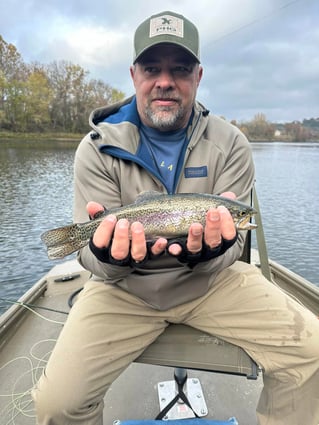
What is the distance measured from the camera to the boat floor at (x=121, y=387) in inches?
104

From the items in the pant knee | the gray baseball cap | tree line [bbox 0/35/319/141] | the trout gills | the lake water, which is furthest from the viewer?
tree line [bbox 0/35/319/141]

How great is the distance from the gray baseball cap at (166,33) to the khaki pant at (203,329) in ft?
6.00

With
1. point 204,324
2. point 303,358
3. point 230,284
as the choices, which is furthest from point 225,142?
point 303,358

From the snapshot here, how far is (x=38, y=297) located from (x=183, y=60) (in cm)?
336

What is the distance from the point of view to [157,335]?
229 centimetres

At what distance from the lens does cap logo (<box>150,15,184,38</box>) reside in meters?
2.57

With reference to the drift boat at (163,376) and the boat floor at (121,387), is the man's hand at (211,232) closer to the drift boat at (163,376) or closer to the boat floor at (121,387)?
the drift boat at (163,376)

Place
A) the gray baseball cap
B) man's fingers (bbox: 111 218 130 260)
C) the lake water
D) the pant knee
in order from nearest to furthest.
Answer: the pant knee → man's fingers (bbox: 111 218 130 260) → the gray baseball cap → the lake water

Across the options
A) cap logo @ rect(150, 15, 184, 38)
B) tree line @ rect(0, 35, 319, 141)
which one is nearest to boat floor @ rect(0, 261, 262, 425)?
cap logo @ rect(150, 15, 184, 38)

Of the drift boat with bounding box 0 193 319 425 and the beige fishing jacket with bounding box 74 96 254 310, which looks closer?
the drift boat with bounding box 0 193 319 425

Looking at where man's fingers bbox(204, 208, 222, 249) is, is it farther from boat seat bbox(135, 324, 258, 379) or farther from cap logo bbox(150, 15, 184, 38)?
cap logo bbox(150, 15, 184, 38)

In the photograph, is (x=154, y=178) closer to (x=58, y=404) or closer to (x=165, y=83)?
(x=165, y=83)

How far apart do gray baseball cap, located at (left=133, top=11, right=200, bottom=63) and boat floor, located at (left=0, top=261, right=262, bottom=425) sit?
2767mm

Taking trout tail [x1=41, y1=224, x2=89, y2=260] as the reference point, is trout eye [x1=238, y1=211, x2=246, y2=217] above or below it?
above
